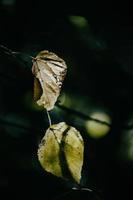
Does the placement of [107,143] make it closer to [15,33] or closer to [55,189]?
[55,189]

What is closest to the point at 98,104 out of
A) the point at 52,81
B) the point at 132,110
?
the point at 132,110

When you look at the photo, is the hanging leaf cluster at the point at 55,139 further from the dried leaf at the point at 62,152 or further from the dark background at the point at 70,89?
the dark background at the point at 70,89

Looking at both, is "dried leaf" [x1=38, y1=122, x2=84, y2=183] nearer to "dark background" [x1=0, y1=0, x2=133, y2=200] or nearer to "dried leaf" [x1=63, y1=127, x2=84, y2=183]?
"dried leaf" [x1=63, y1=127, x2=84, y2=183]

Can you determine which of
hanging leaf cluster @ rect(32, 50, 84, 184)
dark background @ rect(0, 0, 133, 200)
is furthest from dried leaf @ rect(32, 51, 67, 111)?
dark background @ rect(0, 0, 133, 200)

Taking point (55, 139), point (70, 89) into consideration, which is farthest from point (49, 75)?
point (70, 89)

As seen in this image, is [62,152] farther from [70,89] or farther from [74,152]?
[70,89]
